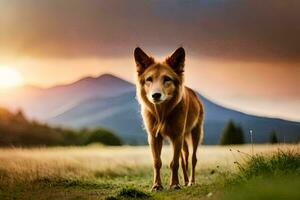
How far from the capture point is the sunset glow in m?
3.74

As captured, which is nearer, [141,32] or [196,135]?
[141,32]

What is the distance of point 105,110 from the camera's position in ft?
12.6

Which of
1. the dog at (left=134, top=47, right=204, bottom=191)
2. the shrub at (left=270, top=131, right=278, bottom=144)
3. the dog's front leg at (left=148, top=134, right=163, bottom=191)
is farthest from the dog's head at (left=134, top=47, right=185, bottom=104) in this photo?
the shrub at (left=270, top=131, right=278, bottom=144)

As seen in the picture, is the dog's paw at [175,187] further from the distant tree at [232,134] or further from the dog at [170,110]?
the distant tree at [232,134]

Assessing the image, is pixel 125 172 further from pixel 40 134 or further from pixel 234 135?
pixel 234 135

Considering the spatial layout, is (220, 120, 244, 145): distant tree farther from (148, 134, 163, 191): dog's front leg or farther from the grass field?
(148, 134, 163, 191): dog's front leg

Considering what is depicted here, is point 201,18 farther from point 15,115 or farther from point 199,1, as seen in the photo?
point 15,115

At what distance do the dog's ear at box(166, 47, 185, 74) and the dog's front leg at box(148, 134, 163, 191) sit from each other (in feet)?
1.28

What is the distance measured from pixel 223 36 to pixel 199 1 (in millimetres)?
224

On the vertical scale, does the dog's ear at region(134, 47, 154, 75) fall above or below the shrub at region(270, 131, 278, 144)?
above

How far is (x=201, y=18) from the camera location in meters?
3.79

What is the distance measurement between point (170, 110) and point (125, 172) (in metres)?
0.71

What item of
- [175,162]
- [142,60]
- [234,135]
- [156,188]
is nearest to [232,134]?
[234,135]

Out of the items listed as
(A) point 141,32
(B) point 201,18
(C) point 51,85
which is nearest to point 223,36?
(B) point 201,18
